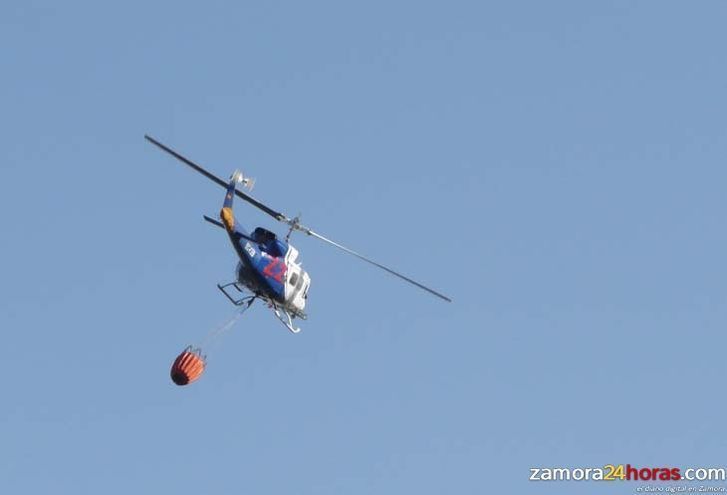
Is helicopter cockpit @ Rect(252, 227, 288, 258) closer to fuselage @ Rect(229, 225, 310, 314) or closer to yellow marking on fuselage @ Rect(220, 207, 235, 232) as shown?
fuselage @ Rect(229, 225, 310, 314)

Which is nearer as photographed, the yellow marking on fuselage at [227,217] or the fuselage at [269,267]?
the yellow marking on fuselage at [227,217]

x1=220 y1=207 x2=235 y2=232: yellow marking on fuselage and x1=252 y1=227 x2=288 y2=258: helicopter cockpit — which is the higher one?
x1=252 y1=227 x2=288 y2=258: helicopter cockpit

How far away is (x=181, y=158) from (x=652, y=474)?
22.7 metres

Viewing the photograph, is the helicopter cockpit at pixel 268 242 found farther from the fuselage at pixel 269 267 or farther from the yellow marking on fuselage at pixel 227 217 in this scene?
the yellow marking on fuselage at pixel 227 217

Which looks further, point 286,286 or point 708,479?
point 286,286

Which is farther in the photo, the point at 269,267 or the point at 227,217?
the point at 269,267

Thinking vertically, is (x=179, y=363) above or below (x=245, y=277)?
below

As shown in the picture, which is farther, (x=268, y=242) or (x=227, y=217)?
(x=268, y=242)

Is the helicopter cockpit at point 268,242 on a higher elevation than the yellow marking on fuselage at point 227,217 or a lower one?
higher

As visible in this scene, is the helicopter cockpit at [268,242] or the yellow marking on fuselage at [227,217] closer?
the yellow marking on fuselage at [227,217]

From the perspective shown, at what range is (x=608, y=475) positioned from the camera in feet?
213

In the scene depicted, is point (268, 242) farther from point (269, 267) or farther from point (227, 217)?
point (227, 217)

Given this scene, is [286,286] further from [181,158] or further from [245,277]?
[181,158]

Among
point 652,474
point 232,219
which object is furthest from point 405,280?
point 652,474
